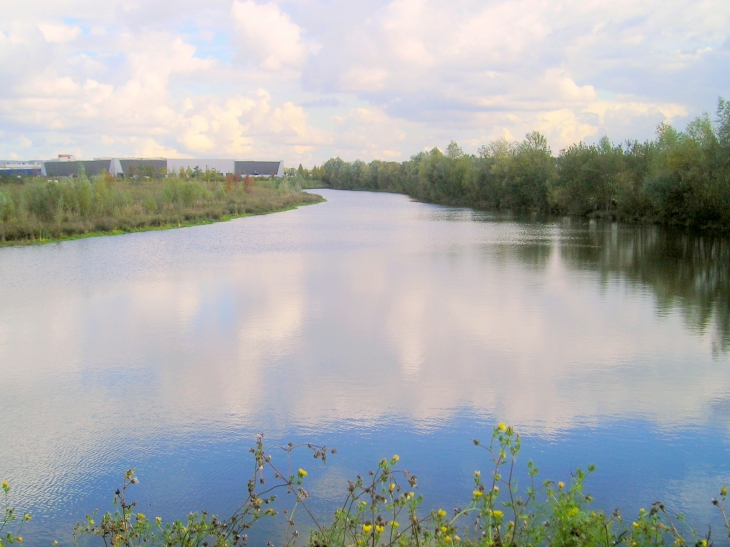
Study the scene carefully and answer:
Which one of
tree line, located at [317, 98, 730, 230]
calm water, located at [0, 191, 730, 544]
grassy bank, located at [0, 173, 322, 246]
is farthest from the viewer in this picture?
tree line, located at [317, 98, 730, 230]

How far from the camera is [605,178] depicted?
125 feet

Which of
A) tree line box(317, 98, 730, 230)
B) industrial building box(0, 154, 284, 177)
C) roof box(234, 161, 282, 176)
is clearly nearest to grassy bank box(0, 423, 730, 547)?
tree line box(317, 98, 730, 230)

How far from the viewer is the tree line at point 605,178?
87.1 ft

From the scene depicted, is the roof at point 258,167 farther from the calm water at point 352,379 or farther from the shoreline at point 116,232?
the calm water at point 352,379

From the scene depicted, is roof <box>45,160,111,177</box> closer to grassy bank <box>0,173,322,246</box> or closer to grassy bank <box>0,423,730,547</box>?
grassy bank <box>0,173,322,246</box>

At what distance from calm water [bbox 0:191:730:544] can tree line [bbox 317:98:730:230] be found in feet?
41.7

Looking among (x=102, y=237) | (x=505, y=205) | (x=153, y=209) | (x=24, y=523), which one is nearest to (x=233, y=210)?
(x=153, y=209)

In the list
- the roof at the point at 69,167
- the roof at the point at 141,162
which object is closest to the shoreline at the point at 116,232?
the roof at the point at 141,162

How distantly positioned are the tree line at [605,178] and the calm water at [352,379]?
12704mm

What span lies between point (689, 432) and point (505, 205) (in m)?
48.1

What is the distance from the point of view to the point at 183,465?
5.17m

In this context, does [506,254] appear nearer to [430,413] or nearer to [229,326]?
[229,326]

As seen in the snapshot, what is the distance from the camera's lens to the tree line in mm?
26547

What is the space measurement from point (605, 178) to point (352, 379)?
113ft
